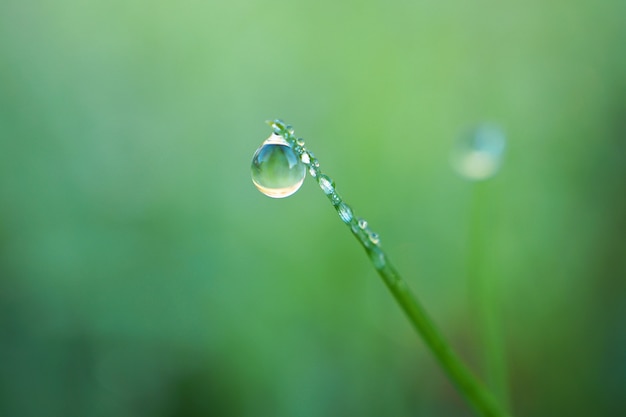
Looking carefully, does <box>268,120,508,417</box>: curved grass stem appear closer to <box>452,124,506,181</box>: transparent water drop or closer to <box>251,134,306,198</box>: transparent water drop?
<box>251,134,306,198</box>: transparent water drop

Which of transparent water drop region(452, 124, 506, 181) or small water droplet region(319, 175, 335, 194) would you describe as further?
transparent water drop region(452, 124, 506, 181)

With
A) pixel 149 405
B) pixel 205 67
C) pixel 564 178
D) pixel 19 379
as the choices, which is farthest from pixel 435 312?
pixel 205 67

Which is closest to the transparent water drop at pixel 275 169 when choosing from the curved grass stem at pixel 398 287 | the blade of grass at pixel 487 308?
the curved grass stem at pixel 398 287

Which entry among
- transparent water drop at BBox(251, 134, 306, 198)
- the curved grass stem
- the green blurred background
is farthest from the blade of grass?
transparent water drop at BBox(251, 134, 306, 198)

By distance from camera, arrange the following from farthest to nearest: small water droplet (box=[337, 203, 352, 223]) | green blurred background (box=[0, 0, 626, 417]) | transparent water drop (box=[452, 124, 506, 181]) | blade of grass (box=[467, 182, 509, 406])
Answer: green blurred background (box=[0, 0, 626, 417]), transparent water drop (box=[452, 124, 506, 181]), blade of grass (box=[467, 182, 509, 406]), small water droplet (box=[337, 203, 352, 223])

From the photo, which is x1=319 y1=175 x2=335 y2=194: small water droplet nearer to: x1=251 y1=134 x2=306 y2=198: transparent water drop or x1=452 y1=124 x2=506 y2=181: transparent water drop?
x1=251 y1=134 x2=306 y2=198: transparent water drop

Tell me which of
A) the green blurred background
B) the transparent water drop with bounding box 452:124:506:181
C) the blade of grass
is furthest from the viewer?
the green blurred background

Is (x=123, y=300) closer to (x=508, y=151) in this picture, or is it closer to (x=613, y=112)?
(x=508, y=151)

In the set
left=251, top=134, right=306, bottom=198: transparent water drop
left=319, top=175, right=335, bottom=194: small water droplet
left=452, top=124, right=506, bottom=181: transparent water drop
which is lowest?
left=319, top=175, right=335, bottom=194: small water droplet

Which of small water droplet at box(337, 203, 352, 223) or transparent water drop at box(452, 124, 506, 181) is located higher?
transparent water drop at box(452, 124, 506, 181)
